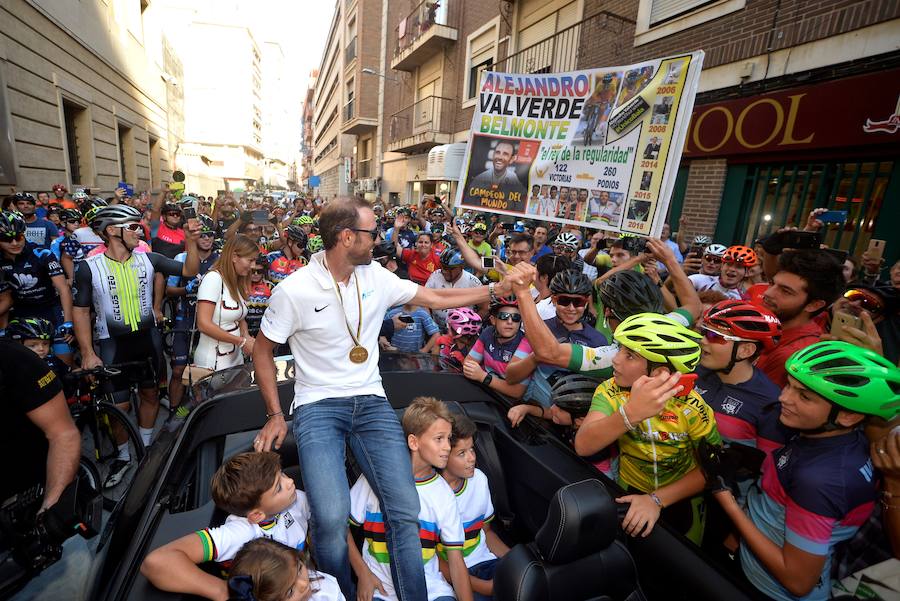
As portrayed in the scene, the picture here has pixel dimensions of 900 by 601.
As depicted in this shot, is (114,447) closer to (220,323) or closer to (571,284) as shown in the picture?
(220,323)

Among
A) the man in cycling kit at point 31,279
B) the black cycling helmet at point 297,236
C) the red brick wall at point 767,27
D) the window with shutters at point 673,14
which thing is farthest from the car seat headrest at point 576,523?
the window with shutters at point 673,14

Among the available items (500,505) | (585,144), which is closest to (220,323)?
(500,505)

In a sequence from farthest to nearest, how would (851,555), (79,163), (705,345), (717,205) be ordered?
(79,163)
(717,205)
(705,345)
(851,555)

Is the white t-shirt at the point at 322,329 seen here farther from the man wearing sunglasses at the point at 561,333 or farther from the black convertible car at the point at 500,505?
Answer: the man wearing sunglasses at the point at 561,333

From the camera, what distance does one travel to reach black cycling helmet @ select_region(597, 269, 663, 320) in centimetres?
292

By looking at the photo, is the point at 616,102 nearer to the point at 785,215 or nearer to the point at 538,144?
the point at 538,144

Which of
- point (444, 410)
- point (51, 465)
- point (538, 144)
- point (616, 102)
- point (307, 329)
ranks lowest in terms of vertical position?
point (51, 465)

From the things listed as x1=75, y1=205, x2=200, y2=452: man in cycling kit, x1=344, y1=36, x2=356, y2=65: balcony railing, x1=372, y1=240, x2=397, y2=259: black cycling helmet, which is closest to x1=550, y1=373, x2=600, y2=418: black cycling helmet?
x1=75, y1=205, x2=200, y2=452: man in cycling kit

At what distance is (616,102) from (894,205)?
14.7 feet

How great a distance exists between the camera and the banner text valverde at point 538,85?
Answer: 15.5 ft

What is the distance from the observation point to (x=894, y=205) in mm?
5828

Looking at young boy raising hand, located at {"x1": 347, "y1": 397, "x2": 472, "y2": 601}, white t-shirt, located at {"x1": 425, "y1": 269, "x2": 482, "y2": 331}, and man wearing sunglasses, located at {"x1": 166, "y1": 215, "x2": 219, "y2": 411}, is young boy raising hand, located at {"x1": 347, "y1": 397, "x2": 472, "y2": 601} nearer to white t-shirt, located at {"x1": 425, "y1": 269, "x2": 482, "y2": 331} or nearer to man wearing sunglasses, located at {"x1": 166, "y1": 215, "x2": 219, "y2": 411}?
man wearing sunglasses, located at {"x1": 166, "y1": 215, "x2": 219, "y2": 411}

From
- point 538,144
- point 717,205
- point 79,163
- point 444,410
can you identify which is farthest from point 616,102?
point 79,163

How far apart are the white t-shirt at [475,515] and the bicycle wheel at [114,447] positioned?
3095mm
